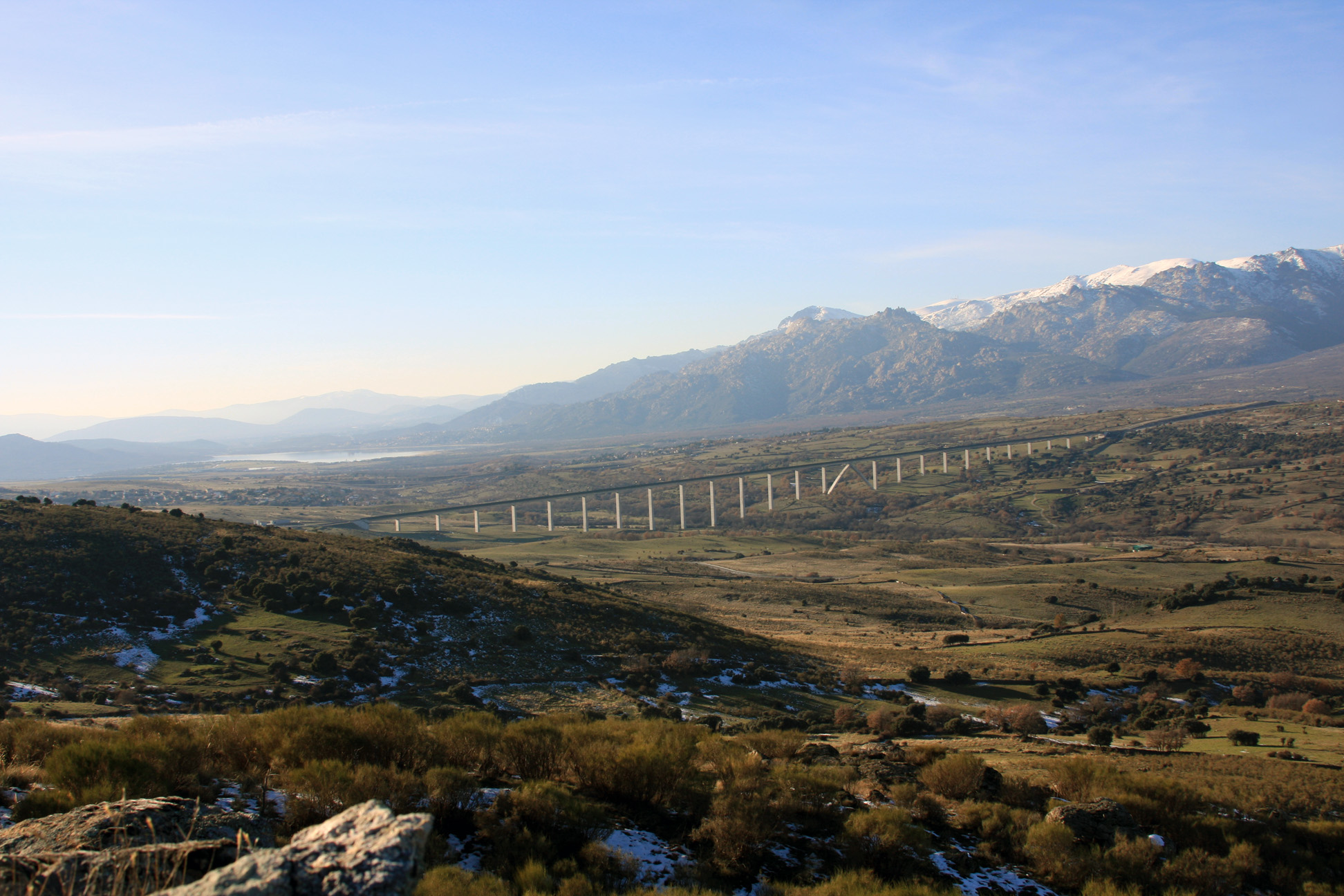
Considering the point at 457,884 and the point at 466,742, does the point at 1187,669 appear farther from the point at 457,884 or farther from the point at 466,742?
the point at 457,884

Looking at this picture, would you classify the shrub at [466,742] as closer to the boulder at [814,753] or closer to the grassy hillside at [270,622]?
the boulder at [814,753]

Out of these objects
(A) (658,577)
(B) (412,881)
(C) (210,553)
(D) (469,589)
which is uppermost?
(B) (412,881)

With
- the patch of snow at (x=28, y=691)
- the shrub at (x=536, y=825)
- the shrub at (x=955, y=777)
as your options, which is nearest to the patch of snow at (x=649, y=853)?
the shrub at (x=536, y=825)

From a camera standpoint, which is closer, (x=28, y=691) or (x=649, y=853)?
(x=649, y=853)

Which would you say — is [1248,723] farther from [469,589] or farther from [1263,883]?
[469,589]

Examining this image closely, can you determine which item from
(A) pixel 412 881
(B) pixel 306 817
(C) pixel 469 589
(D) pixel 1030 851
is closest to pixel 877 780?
(D) pixel 1030 851

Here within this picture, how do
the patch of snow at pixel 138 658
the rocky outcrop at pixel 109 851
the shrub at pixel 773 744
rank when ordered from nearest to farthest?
the rocky outcrop at pixel 109 851 < the shrub at pixel 773 744 < the patch of snow at pixel 138 658

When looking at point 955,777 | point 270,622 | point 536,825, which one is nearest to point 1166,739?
point 955,777
